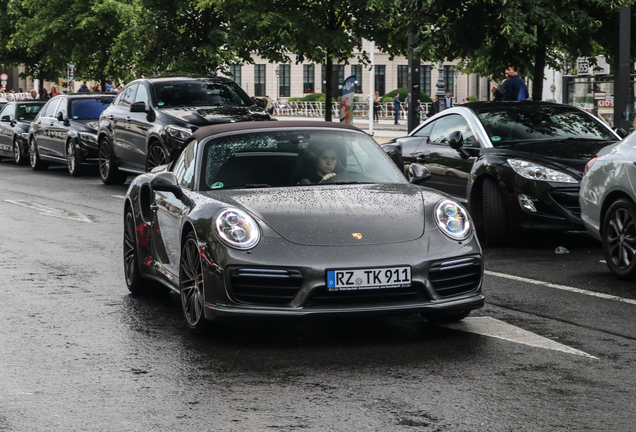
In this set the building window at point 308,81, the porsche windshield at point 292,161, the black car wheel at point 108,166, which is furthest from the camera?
the building window at point 308,81

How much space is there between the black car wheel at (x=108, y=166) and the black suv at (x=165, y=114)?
0.20 metres

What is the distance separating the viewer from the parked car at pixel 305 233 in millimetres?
6148

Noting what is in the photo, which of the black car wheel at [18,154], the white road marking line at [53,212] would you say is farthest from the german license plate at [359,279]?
the black car wheel at [18,154]

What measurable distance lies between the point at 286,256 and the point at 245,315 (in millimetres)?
414

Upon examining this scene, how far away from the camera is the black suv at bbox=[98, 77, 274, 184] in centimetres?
1636

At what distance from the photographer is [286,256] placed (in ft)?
20.2

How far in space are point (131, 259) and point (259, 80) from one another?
94.1 metres

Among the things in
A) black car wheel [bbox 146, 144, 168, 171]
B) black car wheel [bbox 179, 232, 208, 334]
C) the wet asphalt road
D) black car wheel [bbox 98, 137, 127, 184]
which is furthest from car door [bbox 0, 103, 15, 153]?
black car wheel [bbox 179, 232, 208, 334]

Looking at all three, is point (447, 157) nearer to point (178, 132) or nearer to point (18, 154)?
point (178, 132)

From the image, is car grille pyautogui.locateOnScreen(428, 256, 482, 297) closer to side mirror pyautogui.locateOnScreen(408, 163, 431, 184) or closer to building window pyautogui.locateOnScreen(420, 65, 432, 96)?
side mirror pyautogui.locateOnScreen(408, 163, 431, 184)

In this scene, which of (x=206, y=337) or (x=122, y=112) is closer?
(x=206, y=337)

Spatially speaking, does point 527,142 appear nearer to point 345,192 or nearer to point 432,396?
point 345,192

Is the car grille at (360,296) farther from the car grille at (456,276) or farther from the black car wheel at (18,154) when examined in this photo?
the black car wheel at (18,154)

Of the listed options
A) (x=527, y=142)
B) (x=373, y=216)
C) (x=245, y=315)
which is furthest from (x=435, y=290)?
(x=527, y=142)
